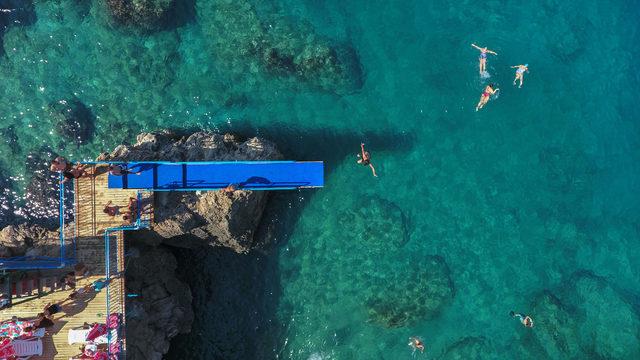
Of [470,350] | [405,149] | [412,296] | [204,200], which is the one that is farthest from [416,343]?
[204,200]

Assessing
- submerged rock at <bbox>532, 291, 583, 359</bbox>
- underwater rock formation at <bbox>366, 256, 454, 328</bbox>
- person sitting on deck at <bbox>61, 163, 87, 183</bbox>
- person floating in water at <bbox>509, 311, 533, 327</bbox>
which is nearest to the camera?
person sitting on deck at <bbox>61, 163, 87, 183</bbox>

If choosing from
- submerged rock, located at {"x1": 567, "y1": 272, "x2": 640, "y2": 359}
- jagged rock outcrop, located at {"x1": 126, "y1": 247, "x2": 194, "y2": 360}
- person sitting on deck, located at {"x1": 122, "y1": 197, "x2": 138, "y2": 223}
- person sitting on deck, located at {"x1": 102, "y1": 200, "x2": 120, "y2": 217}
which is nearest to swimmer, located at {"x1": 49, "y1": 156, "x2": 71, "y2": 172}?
person sitting on deck, located at {"x1": 102, "y1": 200, "x2": 120, "y2": 217}

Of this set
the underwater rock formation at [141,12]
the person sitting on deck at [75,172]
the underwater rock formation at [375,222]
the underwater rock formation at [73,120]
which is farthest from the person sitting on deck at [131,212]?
the underwater rock formation at [375,222]

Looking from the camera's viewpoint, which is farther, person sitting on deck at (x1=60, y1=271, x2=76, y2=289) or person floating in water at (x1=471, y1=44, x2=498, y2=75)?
person floating in water at (x1=471, y1=44, x2=498, y2=75)

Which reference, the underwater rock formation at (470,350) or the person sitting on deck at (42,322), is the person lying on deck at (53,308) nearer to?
the person sitting on deck at (42,322)

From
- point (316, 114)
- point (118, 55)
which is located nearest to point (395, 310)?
point (316, 114)

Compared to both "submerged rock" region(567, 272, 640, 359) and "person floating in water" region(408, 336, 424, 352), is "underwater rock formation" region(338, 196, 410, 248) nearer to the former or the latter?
"person floating in water" region(408, 336, 424, 352)
